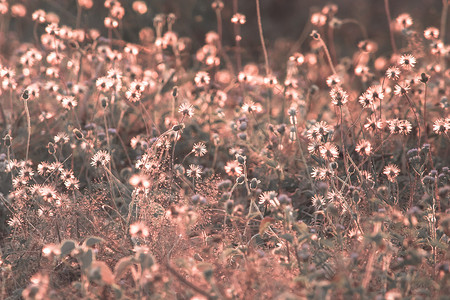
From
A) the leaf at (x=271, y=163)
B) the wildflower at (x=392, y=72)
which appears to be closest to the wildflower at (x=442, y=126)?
the wildflower at (x=392, y=72)

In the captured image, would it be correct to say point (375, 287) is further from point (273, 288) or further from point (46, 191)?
point (46, 191)

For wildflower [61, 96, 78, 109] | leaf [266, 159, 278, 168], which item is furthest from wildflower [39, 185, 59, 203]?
leaf [266, 159, 278, 168]

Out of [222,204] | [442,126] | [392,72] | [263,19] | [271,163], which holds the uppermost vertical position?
[392,72]

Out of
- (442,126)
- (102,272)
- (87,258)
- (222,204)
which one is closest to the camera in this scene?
(102,272)

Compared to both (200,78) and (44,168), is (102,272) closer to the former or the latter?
(44,168)

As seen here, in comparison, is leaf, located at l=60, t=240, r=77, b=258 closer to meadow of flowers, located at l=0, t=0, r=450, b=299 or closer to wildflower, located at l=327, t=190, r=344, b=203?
meadow of flowers, located at l=0, t=0, r=450, b=299

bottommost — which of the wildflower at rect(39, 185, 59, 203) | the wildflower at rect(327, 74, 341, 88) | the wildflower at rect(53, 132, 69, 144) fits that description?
the wildflower at rect(39, 185, 59, 203)

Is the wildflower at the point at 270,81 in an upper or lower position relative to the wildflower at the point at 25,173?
upper

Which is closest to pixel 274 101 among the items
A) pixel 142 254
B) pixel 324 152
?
pixel 324 152

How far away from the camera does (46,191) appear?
212 cm

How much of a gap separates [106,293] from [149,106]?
5.72 feet

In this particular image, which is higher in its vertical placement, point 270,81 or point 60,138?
point 270,81

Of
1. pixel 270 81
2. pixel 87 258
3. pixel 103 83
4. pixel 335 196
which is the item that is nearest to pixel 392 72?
pixel 335 196

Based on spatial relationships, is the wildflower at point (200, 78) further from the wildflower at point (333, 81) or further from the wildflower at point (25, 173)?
the wildflower at point (25, 173)
